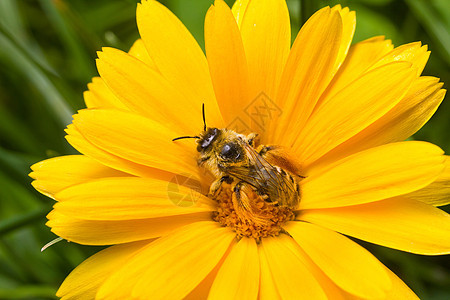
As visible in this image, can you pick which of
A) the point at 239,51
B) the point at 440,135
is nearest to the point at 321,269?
the point at 239,51

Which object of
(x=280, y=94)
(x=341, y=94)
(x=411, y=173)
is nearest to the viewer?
(x=411, y=173)

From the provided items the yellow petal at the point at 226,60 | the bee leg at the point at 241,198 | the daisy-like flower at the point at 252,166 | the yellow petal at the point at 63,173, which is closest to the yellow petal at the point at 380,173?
the daisy-like flower at the point at 252,166

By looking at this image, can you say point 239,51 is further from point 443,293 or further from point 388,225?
point 443,293

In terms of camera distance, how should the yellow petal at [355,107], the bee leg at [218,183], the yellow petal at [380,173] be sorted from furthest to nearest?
the bee leg at [218,183], the yellow petal at [355,107], the yellow petal at [380,173]

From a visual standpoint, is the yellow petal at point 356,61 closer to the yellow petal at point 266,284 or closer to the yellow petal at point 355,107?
the yellow petal at point 355,107

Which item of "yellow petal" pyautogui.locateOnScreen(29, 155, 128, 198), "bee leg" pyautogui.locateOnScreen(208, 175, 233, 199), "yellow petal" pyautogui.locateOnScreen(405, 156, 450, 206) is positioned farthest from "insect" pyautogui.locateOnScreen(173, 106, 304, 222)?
"yellow petal" pyautogui.locateOnScreen(405, 156, 450, 206)

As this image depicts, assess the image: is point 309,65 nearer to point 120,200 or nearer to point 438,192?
point 438,192
